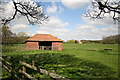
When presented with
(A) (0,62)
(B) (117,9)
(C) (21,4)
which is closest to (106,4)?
(B) (117,9)

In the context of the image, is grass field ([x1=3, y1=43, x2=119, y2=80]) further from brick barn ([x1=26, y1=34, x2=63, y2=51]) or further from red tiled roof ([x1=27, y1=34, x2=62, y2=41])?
red tiled roof ([x1=27, y1=34, x2=62, y2=41])

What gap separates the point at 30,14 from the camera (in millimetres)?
10234

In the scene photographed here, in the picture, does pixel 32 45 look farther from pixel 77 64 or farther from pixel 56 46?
pixel 77 64

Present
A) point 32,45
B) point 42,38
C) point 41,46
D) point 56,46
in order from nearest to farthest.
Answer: point 32,45 → point 41,46 → point 56,46 → point 42,38

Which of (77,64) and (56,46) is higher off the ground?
(56,46)

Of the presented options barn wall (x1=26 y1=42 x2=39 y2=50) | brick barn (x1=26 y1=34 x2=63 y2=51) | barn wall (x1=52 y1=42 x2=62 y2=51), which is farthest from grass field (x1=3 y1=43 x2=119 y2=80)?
barn wall (x1=52 y1=42 x2=62 y2=51)

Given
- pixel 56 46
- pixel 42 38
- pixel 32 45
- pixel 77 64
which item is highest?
pixel 42 38

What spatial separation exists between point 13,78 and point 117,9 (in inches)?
318

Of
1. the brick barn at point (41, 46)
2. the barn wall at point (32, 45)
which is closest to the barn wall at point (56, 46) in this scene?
the brick barn at point (41, 46)

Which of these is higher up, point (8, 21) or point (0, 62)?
point (8, 21)

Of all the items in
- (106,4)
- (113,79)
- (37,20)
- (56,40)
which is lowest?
(113,79)

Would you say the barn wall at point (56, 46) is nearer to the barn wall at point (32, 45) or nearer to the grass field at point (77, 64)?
the barn wall at point (32, 45)

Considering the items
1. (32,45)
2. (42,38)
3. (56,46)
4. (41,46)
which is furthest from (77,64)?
(42,38)

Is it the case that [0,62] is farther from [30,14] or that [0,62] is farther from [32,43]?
[32,43]
